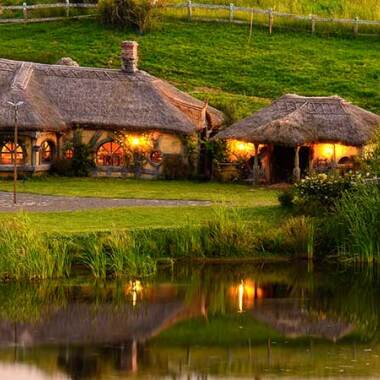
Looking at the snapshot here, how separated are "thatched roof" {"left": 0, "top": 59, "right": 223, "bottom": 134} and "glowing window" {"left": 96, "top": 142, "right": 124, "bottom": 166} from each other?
1043 millimetres

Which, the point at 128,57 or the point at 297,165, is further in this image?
the point at 128,57

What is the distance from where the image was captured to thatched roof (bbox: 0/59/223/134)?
5325 cm

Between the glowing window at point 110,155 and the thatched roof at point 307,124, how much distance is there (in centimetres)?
396

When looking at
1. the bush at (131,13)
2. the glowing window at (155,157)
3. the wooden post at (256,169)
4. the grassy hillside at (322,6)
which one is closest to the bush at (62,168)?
the glowing window at (155,157)

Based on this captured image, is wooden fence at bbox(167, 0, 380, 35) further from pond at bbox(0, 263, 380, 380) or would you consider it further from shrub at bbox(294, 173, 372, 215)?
pond at bbox(0, 263, 380, 380)

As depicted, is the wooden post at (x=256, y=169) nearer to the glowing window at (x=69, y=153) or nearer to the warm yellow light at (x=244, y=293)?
the glowing window at (x=69, y=153)

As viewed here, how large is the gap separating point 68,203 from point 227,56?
30.4 m

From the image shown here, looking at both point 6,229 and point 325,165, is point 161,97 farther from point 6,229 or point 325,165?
point 6,229

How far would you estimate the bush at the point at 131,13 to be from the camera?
74.4 meters

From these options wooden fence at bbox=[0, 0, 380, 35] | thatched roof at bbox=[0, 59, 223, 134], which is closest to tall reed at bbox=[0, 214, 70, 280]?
thatched roof at bbox=[0, 59, 223, 134]

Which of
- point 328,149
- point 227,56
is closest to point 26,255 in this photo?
point 328,149

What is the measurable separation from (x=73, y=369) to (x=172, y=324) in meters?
4.51

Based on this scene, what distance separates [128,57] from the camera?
5775 cm

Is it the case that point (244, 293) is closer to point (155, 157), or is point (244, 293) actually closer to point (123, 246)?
point (123, 246)
